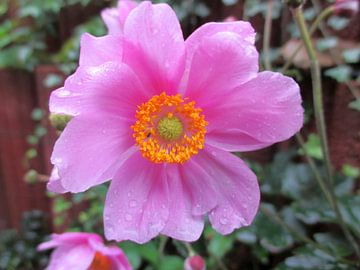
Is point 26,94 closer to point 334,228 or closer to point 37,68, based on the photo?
point 37,68

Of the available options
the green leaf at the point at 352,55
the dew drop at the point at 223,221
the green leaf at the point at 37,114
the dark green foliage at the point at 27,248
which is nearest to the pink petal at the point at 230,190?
the dew drop at the point at 223,221

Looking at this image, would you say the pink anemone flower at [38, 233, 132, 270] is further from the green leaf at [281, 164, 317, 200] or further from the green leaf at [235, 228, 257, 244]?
the green leaf at [281, 164, 317, 200]

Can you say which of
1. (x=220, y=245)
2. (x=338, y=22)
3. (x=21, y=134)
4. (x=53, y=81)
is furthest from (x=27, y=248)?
(x=338, y=22)

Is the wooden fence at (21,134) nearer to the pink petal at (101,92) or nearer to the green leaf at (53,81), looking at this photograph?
the green leaf at (53,81)

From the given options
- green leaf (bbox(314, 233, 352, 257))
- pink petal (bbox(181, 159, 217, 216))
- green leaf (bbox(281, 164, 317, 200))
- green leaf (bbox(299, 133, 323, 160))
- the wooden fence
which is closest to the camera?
pink petal (bbox(181, 159, 217, 216))

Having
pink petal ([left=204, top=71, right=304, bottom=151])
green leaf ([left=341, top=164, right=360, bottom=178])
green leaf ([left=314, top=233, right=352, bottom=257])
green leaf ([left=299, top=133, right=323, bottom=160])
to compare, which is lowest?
green leaf ([left=341, top=164, right=360, bottom=178])

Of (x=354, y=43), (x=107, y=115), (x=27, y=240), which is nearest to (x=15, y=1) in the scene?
(x=27, y=240)

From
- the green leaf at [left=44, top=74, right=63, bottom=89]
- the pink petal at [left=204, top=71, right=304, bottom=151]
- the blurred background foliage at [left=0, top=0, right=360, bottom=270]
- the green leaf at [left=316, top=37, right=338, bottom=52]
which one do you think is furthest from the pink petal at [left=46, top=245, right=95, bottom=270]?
the green leaf at [left=44, top=74, right=63, bottom=89]

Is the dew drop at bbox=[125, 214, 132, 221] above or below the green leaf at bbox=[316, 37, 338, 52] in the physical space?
below
